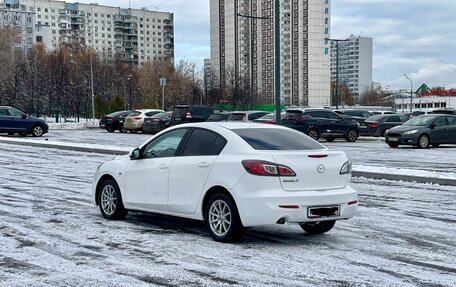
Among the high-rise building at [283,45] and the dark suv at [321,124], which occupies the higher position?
the high-rise building at [283,45]

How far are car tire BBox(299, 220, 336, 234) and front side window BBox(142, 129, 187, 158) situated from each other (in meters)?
2.12

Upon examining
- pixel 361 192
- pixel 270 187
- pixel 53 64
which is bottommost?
pixel 361 192

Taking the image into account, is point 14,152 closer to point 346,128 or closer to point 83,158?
point 83,158

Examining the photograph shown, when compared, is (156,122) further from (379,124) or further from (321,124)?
(379,124)

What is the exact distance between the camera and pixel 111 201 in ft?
31.7

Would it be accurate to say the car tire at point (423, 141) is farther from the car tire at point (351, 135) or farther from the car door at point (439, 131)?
the car tire at point (351, 135)

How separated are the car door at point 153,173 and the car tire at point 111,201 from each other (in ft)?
0.87

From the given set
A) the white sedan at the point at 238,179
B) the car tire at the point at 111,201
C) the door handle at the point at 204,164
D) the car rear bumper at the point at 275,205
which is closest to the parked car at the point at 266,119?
the car tire at the point at 111,201

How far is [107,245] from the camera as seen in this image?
778 cm

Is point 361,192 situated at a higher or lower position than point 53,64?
lower

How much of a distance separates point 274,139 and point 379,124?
29.1 m

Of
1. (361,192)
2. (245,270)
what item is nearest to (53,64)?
(361,192)

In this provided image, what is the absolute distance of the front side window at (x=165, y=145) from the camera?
29.0ft

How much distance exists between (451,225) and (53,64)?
8477 centimetres
